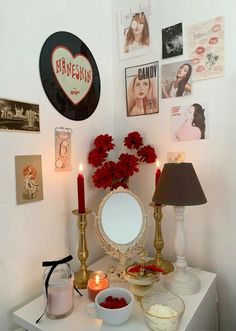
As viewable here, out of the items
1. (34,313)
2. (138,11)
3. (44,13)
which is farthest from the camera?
(138,11)

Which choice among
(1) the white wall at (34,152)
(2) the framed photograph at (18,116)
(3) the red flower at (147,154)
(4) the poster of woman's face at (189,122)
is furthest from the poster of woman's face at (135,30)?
(2) the framed photograph at (18,116)

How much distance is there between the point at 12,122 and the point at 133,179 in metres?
0.61

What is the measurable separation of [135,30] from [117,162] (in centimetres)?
62

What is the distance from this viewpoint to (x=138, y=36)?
1.12 meters

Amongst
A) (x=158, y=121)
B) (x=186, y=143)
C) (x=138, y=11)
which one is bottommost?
(x=186, y=143)

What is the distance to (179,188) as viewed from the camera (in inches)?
30.7

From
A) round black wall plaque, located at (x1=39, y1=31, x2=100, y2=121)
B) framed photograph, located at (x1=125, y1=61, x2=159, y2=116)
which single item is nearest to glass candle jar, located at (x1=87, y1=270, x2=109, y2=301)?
round black wall plaque, located at (x1=39, y1=31, x2=100, y2=121)

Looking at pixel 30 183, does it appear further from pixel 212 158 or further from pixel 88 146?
pixel 212 158

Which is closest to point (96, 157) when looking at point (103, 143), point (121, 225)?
point (103, 143)

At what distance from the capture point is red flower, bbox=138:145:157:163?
1050 mm

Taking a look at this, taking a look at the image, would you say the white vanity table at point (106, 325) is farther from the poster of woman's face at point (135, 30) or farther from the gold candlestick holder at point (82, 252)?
the poster of woman's face at point (135, 30)

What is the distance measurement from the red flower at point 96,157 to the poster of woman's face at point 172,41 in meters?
0.50

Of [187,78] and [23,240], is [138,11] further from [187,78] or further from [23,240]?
[23,240]

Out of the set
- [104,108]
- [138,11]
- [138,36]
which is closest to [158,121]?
[104,108]
